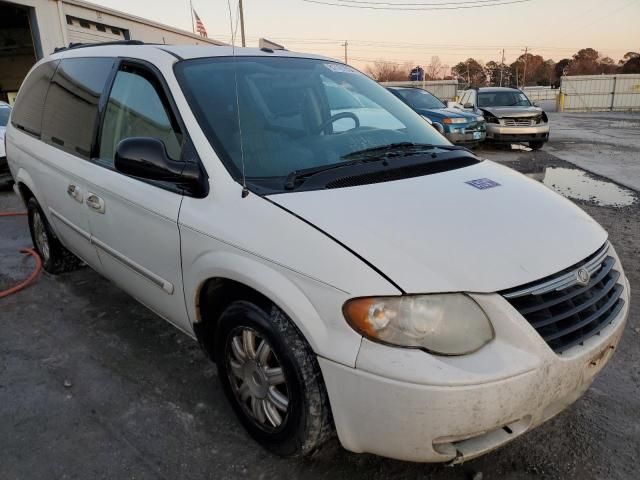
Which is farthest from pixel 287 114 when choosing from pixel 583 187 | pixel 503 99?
pixel 503 99

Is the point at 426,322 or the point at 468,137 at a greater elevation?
the point at 426,322

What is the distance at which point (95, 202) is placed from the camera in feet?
9.78

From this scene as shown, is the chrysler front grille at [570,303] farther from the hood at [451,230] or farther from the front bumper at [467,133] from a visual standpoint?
the front bumper at [467,133]

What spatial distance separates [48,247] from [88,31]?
16901 millimetres

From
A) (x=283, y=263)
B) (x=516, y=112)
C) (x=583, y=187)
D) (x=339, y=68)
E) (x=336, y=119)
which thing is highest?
(x=339, y=68)

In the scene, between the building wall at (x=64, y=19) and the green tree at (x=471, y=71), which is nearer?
the building wall at (x=64, y=19)

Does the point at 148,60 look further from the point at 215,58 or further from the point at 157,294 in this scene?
the point at 157,294

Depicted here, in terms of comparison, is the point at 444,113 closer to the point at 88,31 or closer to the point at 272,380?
the point at 272,380

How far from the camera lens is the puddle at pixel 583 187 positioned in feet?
22.8

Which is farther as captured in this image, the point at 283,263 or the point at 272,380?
the point at 272,380

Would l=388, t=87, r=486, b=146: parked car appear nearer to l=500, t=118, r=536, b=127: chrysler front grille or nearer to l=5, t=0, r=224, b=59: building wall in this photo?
l=500, t=118, r=536, b=127: chrysler front grille

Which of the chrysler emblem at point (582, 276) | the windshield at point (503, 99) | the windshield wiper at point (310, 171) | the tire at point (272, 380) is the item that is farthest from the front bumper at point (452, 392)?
the windshield at point (503, 99)

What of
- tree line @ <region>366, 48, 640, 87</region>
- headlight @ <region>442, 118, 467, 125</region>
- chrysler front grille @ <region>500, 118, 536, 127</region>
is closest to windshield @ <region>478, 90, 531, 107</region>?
chrysler front grille @ <region>500, 118, 536, 127</region>

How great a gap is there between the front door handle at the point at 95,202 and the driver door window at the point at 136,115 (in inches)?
8.5
